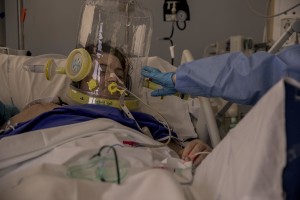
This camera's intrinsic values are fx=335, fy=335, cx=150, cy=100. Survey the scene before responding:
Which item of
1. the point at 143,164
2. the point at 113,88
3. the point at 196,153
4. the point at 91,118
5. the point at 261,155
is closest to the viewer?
the point at 261,155

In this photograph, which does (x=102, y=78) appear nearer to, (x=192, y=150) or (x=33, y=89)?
(x=192, y=150)

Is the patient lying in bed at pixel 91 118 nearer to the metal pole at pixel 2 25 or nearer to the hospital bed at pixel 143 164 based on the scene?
the hospital bed at pixel 143 164

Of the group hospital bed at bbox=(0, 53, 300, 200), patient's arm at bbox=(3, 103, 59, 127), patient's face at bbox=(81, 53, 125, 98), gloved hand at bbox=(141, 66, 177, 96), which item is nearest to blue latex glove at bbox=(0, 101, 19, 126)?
patient's arm at bbox=(3, 103, 59, 127)

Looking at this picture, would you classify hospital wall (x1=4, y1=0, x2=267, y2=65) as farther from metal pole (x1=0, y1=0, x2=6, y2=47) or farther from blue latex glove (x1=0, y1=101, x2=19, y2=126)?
blue latex glove (x1=0, y1=101, x2=19, y2=126)

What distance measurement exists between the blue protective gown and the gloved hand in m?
0.19

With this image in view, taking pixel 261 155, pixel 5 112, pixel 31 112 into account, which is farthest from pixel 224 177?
pixel 5 112

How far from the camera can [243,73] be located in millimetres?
1023

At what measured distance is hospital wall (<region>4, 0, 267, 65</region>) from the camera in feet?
9.52

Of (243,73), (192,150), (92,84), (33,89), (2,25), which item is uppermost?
(2,25)

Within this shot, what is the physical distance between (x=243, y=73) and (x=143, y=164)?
1.35 ft

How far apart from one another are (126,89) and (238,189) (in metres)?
0.91

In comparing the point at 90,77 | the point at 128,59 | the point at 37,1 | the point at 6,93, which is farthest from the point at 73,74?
the point at 37,1

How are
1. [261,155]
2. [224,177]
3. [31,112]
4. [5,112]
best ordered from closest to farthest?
[261,155], [224,177], [31,112], [5,112]

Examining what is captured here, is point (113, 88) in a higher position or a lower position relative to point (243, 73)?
lower
